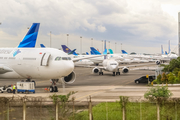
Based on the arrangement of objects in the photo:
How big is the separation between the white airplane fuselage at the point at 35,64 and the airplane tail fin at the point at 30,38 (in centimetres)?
238


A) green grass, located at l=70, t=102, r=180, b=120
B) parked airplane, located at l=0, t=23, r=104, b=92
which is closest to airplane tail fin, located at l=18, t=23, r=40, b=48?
parked airplane, located at l=0, t=23, r=104, b=92

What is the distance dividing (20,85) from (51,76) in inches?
145

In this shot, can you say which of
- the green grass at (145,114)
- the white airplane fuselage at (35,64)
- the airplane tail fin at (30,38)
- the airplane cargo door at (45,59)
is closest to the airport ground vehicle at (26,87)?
the white airplane fuselage at (35,64)

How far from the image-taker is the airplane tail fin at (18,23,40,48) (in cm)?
3578

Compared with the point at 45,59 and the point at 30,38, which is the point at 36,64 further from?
the point at 30,38

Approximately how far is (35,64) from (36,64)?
0.13m

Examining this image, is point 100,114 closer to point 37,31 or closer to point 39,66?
point 39,66

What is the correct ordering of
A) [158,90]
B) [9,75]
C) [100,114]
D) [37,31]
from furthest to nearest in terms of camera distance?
[37,31] < [9,75] < [158,90] < [100,114]

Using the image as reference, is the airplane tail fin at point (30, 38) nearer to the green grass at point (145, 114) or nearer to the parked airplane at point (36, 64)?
the parked airplane at point (36, 64)

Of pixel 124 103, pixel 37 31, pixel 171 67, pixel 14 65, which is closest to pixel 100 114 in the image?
pixel 124 103

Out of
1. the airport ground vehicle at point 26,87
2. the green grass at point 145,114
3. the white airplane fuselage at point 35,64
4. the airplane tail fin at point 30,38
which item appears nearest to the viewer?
the green grass at point 145,114

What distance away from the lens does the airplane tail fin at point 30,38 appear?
35.8 meters

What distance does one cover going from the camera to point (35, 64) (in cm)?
3058

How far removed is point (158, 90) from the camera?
1850 cm
